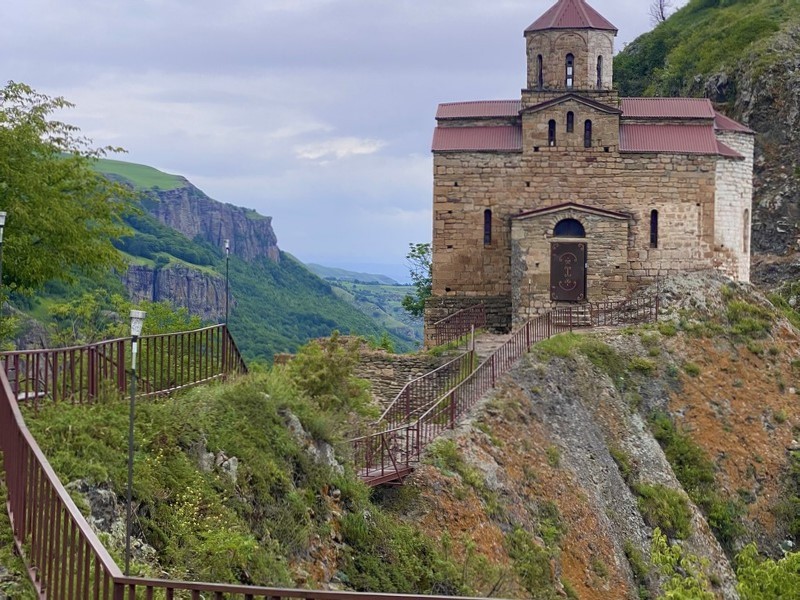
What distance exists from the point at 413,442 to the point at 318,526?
23.3 ft

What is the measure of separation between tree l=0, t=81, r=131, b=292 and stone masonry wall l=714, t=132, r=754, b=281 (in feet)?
62.6

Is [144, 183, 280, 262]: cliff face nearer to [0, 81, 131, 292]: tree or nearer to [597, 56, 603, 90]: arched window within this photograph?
[597, 56, 603, 90]: arched window

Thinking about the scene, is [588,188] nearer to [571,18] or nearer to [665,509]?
[571,18]

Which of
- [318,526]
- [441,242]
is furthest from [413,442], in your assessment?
[441,242]

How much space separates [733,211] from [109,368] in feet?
87.6

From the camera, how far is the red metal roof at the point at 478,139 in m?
36.7

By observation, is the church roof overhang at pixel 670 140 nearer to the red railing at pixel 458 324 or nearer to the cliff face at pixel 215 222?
the red railing at pixel 458 324

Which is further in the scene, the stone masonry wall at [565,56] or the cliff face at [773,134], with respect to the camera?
the cliff face at [773,134]

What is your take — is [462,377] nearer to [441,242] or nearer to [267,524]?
[441,242]

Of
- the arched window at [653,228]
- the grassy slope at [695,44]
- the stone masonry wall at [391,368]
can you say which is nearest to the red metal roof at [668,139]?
the arched window at [653,228]

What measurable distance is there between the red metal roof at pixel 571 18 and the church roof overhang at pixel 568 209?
6.27 meters

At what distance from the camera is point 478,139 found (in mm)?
37125

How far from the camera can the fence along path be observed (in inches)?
786

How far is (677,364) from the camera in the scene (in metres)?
32.7
